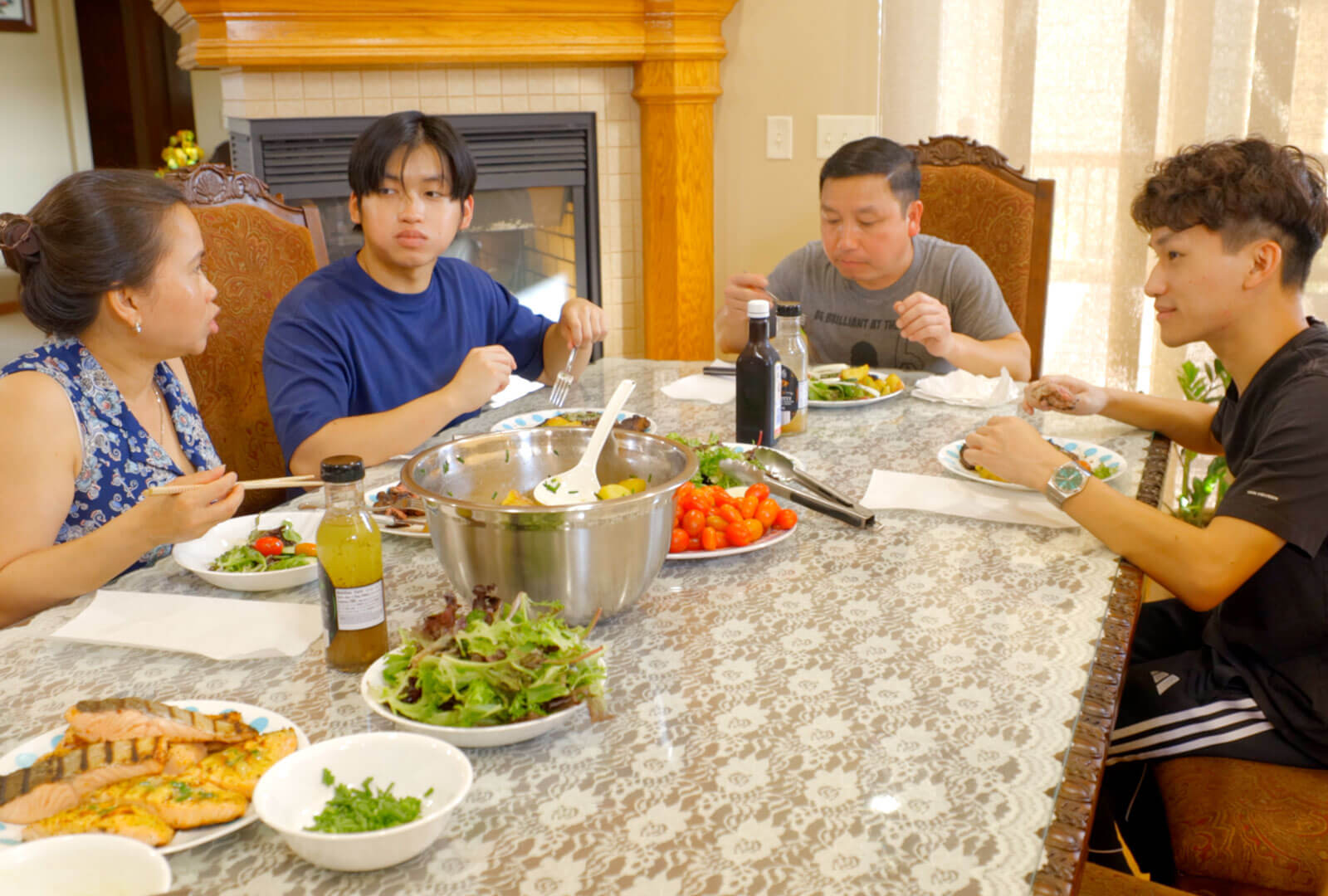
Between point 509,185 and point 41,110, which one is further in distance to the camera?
point 41,110

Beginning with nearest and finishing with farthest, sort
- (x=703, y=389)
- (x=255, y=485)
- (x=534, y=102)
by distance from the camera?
(x=255, y=485)
(x=703, y=389)
(x=534, y=102)

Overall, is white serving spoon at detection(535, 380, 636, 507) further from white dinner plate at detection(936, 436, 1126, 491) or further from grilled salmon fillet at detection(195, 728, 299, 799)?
white dinner plate at detection(936, 436, 1126, 491)

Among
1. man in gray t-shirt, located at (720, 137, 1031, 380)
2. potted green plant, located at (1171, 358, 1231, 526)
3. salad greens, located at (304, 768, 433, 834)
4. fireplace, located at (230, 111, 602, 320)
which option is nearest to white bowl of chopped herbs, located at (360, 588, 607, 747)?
salad greens, located at (304, 768, 433, 834)

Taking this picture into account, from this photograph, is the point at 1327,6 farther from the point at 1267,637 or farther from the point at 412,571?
the point at 412,571

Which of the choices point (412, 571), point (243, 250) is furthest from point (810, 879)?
point (243, 250)

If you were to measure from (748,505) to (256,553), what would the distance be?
60cm

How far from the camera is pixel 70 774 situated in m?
0.84

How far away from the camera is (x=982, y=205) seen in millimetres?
2881

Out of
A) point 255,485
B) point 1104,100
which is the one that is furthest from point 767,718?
point 1104,100

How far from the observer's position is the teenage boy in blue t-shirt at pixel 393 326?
1846mm

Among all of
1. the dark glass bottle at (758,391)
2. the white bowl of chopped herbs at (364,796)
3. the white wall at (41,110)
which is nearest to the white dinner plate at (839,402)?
the dark glass bottle at (758,391)

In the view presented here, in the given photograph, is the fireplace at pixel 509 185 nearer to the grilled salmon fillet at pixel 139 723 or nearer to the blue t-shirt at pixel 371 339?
the blue t-shirt at pixel 371 339

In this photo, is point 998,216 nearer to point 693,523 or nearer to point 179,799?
point 693,523

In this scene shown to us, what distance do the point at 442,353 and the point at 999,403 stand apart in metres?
1.11
